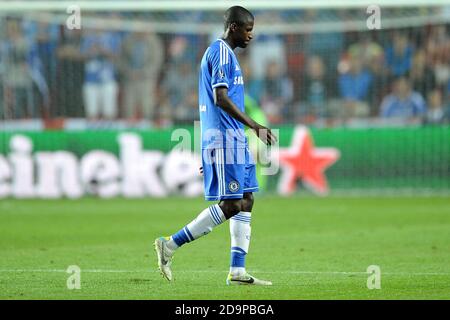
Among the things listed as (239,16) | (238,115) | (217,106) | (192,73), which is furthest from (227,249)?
(192,73)

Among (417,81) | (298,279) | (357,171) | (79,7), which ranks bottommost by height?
(298,279)

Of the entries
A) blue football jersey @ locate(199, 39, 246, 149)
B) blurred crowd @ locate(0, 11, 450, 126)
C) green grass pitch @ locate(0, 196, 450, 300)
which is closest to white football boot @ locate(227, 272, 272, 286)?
green grass pitch @ locate(0, 196, 450, 300)

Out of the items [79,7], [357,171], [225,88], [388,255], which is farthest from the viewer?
[357,171]

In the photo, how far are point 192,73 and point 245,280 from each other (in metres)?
12.7

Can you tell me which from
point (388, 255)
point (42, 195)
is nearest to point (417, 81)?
point (42, 195)

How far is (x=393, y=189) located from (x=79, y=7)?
7.08 metres

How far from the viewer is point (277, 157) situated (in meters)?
19.4

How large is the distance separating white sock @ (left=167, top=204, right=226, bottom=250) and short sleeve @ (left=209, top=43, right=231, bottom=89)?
3.53 ft

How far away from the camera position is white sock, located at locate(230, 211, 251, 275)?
8766 mm

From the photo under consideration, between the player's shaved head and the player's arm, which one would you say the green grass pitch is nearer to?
the player's arm

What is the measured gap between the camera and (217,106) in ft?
28.4

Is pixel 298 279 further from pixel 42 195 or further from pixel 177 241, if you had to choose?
pixel 42 195

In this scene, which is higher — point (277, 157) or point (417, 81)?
point (417, 81)

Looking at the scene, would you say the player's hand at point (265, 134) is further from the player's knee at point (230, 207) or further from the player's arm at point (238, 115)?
the player's knee at point (230, 207)
